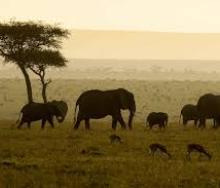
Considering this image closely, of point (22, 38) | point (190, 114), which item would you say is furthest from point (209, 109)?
point (22, 38)

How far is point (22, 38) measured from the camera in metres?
45.9

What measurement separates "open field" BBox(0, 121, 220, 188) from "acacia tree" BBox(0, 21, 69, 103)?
894 inches

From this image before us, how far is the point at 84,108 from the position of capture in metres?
29.7

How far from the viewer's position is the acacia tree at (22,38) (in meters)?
45.6

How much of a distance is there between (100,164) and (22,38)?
101 feet

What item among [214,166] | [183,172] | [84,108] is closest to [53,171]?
[183,172]

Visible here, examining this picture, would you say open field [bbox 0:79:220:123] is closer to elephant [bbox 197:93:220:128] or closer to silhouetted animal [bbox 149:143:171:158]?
elephant [bbox 197:93:220:128]

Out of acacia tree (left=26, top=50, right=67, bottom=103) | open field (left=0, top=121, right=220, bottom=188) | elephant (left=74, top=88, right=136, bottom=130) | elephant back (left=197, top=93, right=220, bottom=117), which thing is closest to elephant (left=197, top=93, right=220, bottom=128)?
elephant back (left=197, top=93, right=220, bottom=117)

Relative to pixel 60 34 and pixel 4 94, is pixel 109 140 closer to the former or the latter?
pixel 60 34

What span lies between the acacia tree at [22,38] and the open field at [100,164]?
22699 mm

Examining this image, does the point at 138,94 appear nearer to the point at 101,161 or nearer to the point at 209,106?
the point at 209,106

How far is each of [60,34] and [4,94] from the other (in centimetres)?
1738

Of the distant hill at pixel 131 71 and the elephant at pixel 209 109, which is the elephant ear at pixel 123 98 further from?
the distant hill at pixel 131 71

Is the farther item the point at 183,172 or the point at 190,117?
the point at 190,117
